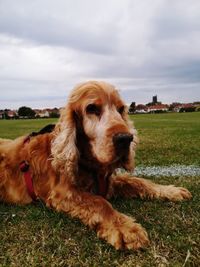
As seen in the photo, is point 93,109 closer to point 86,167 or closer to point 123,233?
point 86,167

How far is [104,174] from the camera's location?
480cm

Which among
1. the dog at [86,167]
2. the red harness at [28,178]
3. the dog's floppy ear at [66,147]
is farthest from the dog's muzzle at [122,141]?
the red harness at [28,178]

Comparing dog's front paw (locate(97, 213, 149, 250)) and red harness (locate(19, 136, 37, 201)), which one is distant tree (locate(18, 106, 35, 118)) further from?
dog's front paw (locate(97, 213, 149, 250))

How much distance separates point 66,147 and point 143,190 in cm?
125

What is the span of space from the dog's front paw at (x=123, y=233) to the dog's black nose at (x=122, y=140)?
27.2 inches

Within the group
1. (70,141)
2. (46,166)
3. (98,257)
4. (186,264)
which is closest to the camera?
(186,264)

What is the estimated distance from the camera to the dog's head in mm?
4121

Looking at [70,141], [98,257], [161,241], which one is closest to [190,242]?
[161,241]

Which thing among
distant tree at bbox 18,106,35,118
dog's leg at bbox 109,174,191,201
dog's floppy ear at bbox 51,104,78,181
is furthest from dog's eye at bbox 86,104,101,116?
distant tree at bbox 18,106,35,118

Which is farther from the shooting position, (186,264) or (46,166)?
(46,166)

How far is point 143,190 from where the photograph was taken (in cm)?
527

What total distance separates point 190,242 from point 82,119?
1.88 meters

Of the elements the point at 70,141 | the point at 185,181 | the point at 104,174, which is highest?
the point at 70,141

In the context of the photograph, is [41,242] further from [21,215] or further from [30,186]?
[30,186]
